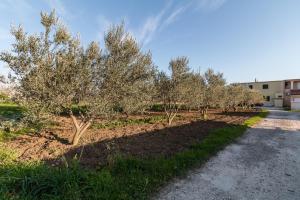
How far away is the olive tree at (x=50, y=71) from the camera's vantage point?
8.38 metres

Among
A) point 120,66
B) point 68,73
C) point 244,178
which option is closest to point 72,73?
point 68,73

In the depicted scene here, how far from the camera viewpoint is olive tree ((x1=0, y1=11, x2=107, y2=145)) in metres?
8.38

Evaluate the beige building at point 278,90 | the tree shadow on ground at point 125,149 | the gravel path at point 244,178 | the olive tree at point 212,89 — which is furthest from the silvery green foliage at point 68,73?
the beige building at point 278,90

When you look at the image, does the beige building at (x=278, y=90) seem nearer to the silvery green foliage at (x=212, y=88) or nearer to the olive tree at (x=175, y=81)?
the silvery green foliage at (x=212, y=88)

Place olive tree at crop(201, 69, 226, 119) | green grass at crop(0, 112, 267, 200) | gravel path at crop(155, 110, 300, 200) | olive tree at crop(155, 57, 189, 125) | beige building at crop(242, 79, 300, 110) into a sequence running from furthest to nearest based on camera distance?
1. beige building at crop(242, 79, 300, 110)
2. olive tree at crop(201, 69, 226, 119)
3. olive tree at crop(155, 57, 189, 125)
4. gravel path at crop(155, 110, 300, 200)
5. green grass at crop(0, 112, 267, 200)

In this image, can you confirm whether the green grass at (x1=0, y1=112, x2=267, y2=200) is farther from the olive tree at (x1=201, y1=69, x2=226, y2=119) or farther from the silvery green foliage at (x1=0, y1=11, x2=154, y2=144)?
the olive tree at (x1=201, y1=69, x2=226, y2=119)

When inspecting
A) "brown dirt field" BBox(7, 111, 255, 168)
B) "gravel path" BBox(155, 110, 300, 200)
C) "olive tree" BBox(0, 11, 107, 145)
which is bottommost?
"gravel path" BBox(155, 110, 300, 200)

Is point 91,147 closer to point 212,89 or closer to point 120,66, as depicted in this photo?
point 120,66

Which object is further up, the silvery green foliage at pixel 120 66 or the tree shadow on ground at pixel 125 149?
the silvery green foliage at pixel 120 66

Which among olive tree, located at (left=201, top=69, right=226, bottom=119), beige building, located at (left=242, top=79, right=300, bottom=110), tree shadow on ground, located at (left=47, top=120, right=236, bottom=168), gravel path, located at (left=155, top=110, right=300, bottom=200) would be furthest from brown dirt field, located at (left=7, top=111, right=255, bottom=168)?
beige building, located at (left=242, top=79, right=300, bottom=110)

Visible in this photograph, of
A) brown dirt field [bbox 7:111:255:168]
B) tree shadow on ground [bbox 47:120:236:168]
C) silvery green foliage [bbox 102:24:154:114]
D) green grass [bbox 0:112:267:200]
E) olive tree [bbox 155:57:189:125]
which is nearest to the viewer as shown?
green grass [bbox 0:112:267:200]

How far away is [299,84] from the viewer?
62938 millimetres

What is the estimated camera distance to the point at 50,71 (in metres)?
8.62

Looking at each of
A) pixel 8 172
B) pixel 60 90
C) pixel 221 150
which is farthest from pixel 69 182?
pixel 221 150
